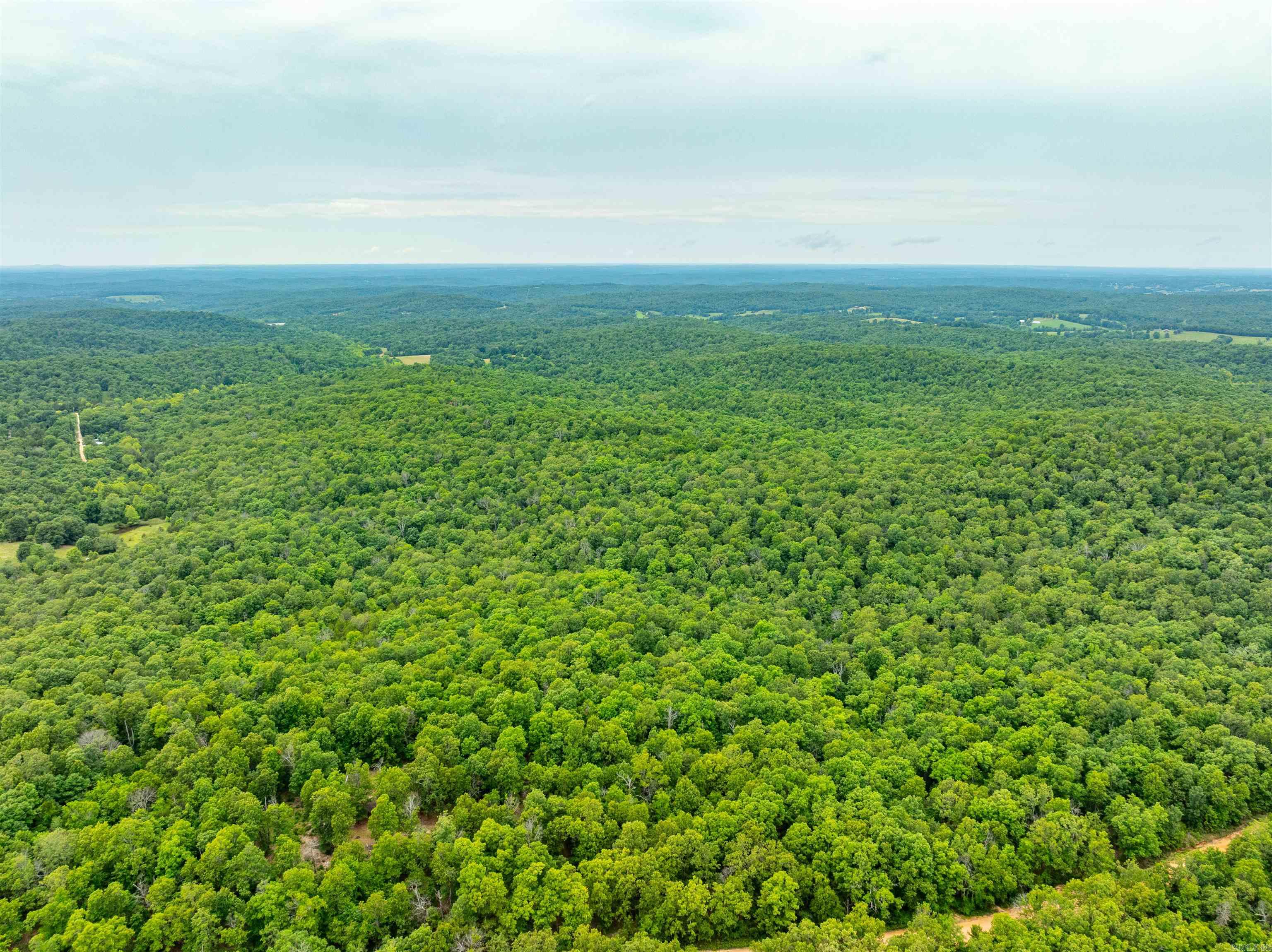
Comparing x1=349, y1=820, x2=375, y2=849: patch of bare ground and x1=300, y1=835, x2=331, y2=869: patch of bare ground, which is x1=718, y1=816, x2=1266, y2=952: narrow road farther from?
x1=300, y1=835, x2=331, y2=869: patch of bare ground

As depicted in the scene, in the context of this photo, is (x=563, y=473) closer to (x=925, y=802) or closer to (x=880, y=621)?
(x=880, y=621)

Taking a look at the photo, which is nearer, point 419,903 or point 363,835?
point 419,903

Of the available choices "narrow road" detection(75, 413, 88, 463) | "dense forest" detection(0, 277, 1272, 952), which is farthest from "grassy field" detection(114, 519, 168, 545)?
"narrow road" detection(75, 413, 88, 463)

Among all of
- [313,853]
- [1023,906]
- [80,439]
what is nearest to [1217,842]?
[1023,906]

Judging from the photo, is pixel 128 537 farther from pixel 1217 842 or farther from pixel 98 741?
pixel 1217 842

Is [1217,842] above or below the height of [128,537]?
below

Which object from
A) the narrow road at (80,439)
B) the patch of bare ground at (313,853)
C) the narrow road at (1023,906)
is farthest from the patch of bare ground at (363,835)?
the narrow road at (80,439)

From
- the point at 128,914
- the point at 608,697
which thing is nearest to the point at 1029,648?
the point at 608,697

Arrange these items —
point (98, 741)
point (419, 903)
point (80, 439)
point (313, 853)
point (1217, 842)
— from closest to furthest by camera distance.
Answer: point (419, 903)
point (1217, 842)
point (313, 853)
point (98, 741)
point (80, 439)
